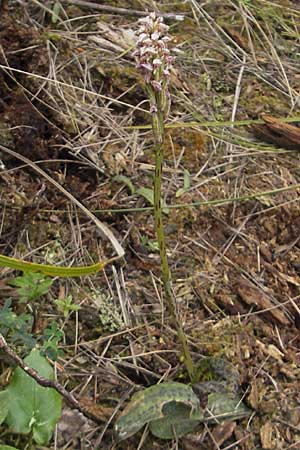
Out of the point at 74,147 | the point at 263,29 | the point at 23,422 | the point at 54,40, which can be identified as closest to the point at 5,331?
the point at 23,422

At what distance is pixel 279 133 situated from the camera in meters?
2.11

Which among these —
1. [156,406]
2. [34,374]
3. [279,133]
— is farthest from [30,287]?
[279,133]

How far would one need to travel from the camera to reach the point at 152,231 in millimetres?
1860

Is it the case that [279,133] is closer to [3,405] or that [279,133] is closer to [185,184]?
[185,184]

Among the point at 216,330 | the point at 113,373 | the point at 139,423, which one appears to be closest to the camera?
the point at 139,423

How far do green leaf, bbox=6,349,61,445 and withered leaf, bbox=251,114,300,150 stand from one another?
1052 mm

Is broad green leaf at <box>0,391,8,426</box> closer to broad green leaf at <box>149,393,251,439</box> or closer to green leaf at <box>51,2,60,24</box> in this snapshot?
broad green leaf at <box>149,393,251,439</box>

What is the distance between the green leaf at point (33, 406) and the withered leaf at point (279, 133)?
1.05m

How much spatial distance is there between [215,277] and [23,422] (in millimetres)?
636

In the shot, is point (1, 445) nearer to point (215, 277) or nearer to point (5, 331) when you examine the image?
point (5, 331)

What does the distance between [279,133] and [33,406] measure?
1.14 metres

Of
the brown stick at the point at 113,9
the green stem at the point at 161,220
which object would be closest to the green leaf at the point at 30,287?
the green stem at the point at 161,220

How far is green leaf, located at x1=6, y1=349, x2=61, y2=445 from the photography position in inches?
55.6

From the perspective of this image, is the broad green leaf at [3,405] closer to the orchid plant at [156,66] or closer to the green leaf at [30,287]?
the green leaf at [30,287]
